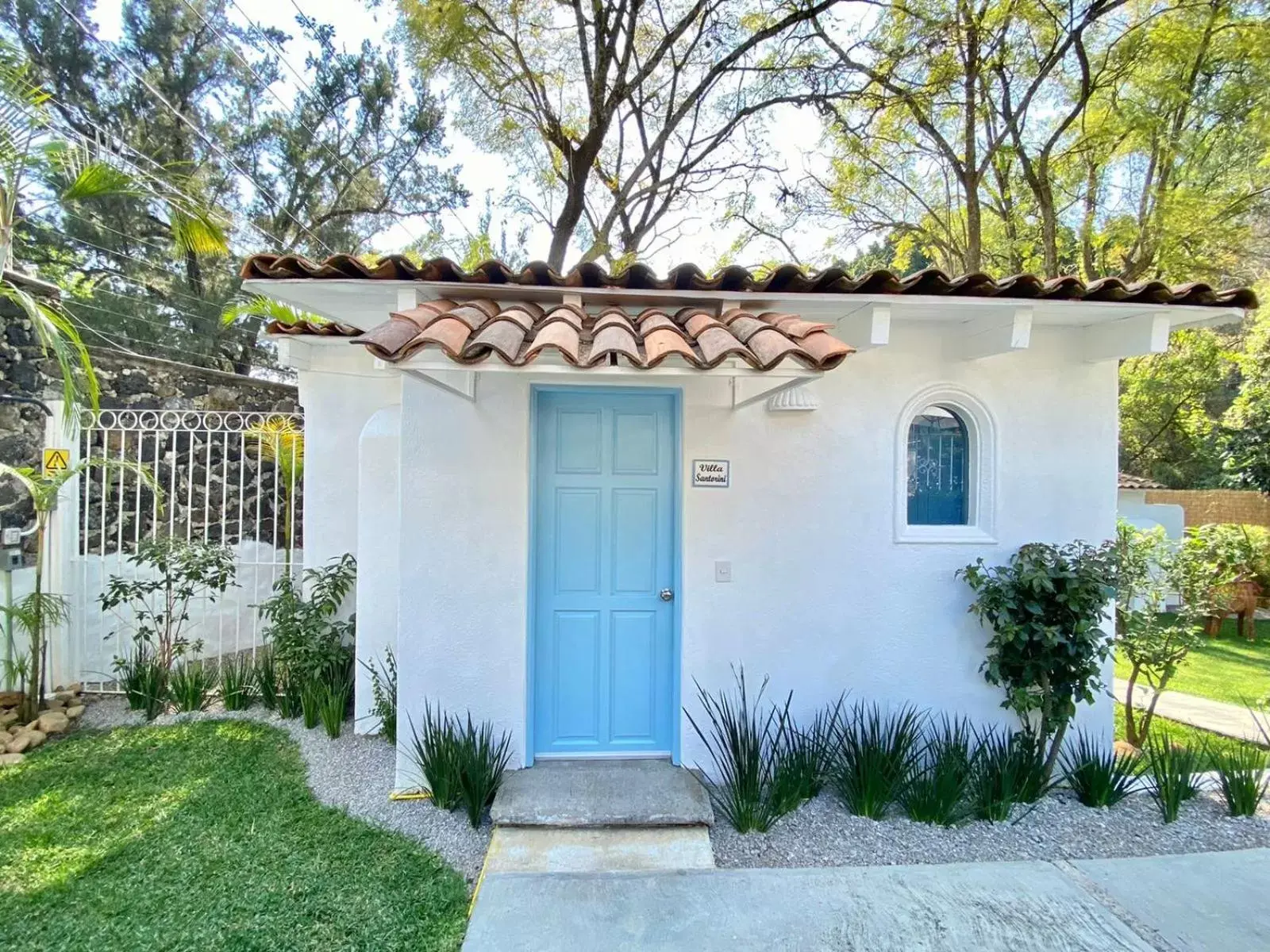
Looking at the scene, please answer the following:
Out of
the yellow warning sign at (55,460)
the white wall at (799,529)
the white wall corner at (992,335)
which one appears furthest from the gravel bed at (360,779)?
the white wall corner at (992,335)

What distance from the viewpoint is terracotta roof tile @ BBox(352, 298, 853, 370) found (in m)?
3.20

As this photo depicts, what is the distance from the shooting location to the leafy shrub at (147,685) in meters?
6.09

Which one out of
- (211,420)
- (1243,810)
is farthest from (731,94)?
(1243,810)

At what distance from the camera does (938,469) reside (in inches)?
207

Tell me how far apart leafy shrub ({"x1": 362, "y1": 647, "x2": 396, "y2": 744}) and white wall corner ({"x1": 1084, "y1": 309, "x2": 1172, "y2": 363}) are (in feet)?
22.7

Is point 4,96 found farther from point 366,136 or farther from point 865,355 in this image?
point 366,136

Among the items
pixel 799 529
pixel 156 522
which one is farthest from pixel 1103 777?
pixel 156 522

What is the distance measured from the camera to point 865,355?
5008 millimetres

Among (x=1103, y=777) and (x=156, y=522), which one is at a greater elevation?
(x=156, y=522)

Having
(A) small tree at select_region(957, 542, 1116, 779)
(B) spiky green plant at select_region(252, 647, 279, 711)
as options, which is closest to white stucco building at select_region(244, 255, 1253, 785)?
(A) small tree at select_region(957, 542, 1116, 779)

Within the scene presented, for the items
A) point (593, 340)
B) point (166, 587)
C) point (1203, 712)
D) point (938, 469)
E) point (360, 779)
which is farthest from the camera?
point (1203, 712)

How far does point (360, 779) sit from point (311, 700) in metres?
1.32

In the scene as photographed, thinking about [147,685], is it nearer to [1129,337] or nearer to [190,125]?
[1129,337]

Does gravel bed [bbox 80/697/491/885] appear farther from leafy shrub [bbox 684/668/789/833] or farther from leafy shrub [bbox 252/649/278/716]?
leafy shrub [bbox 684/668/789/833]
